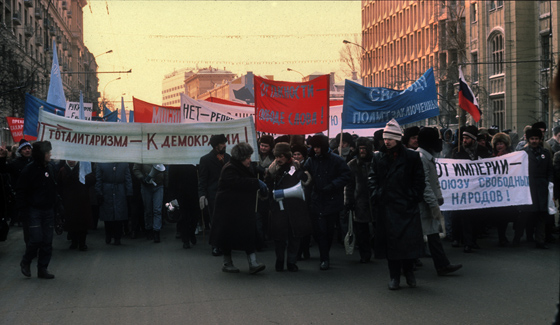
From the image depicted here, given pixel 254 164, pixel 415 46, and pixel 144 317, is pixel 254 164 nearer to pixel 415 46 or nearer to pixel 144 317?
pixel 144 317

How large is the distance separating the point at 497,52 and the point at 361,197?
134 feet

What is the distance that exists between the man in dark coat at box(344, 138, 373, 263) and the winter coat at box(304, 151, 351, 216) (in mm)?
571

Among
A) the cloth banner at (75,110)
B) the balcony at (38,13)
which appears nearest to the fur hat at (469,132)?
the cloth banner at (75,110)

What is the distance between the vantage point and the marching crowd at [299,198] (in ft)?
26.7

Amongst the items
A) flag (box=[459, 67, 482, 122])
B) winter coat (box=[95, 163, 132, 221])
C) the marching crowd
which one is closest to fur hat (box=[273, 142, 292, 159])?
the marching crowd

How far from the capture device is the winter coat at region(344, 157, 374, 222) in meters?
10.3

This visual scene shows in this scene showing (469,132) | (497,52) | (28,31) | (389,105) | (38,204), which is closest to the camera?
(38,204)

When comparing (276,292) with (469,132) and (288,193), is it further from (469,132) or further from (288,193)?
(469,132)

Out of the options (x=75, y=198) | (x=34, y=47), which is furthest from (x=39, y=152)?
(x=34, y=47)

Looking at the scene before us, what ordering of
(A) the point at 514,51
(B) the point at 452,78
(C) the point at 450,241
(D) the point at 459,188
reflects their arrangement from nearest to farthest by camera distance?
1. (D) the point at 459,188
2. (C) the point at 450,241
3. (A) the point at 514,51
4. (B) the point at 452,78

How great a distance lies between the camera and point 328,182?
971cm

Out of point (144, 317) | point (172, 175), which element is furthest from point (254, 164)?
point (144, 317)

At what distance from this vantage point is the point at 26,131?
16609 millimetres

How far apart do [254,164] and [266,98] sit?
2511 mm
